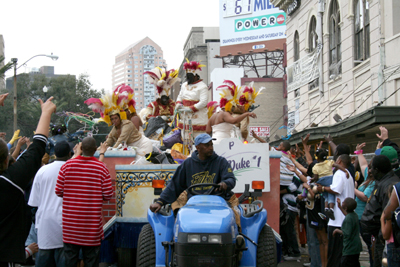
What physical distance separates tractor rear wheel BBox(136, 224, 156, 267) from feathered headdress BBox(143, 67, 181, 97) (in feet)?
22.8

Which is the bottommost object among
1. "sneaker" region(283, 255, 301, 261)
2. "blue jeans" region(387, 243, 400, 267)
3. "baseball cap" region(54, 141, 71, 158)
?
"sneaker" region(283, 255, 301, 261)

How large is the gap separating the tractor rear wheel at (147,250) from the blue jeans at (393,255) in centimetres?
242

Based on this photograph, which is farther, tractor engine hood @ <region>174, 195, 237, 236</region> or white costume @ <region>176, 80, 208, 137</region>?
white costume @ <region>176, 80, 208, 137</region>

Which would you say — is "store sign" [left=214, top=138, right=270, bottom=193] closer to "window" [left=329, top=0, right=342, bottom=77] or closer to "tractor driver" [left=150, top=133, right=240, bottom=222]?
"tractor driver" [left=150, top=133, right=240, bottom=222]

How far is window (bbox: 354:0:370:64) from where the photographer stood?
17438 millimetres

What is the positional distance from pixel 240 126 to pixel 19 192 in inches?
279

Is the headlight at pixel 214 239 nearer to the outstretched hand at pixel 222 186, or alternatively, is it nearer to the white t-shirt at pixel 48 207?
the outstretched hand at pixel 222 186

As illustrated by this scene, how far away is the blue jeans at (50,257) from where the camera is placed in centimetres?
563

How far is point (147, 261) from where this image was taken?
17.4ft

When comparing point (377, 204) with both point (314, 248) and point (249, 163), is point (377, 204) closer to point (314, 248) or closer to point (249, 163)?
point (314, 248)

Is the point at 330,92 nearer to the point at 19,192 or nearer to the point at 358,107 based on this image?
the point at 358,107

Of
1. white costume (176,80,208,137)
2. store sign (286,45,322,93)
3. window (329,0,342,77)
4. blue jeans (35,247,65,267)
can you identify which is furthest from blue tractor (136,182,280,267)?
store sign (286,45,322,93)

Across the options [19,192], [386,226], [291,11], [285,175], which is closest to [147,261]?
[19,192]

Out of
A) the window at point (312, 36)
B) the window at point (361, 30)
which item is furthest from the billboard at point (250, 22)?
the window at point (361, 30)
